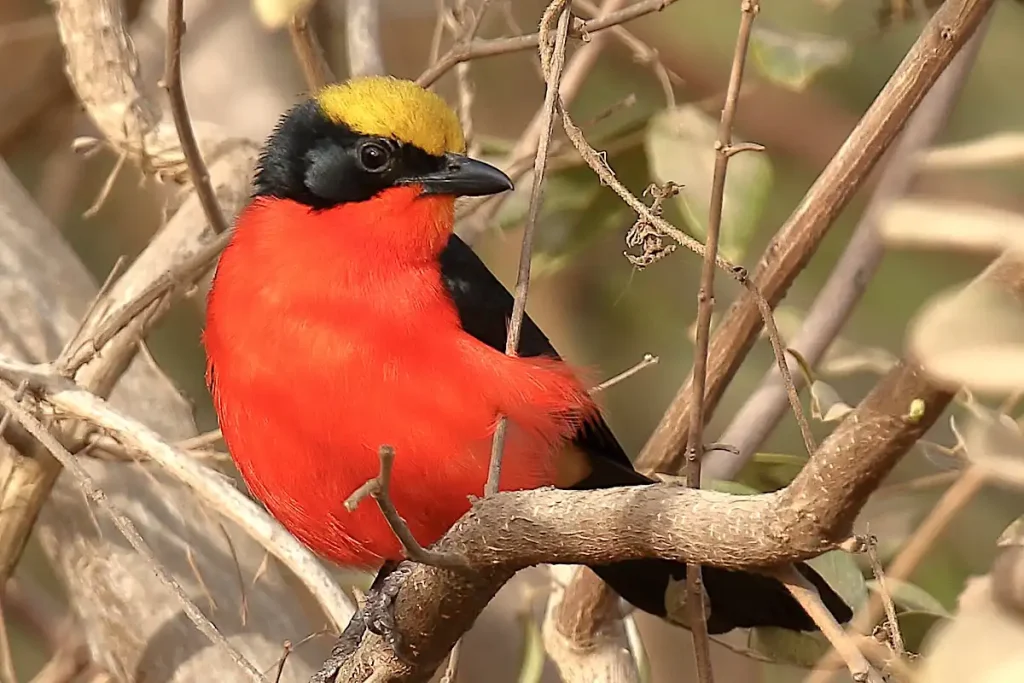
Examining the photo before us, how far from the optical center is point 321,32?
12.1ft

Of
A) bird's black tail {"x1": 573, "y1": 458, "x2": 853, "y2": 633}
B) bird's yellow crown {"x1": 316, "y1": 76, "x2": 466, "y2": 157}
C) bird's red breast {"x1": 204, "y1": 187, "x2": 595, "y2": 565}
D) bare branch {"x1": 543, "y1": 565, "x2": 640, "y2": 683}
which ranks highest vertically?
bird's yellow crown {"x1": 316, "y1": 76, "x2": 466, "y2": 157}

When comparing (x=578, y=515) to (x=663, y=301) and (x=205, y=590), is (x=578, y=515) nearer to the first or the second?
(x=205, y=590)

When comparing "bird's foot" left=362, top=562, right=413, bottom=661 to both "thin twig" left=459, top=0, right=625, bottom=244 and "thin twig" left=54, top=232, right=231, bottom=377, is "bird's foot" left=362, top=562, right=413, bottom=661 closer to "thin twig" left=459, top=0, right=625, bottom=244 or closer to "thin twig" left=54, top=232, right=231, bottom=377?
"thin twig" left=54, top=232, right=231, bottom=377

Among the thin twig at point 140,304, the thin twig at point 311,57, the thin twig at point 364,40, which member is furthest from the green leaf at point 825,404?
the thin twig at point 364,40

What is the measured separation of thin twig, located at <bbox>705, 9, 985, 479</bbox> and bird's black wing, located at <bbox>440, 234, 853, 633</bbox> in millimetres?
281

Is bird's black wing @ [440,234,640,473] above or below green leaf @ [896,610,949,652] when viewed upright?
above

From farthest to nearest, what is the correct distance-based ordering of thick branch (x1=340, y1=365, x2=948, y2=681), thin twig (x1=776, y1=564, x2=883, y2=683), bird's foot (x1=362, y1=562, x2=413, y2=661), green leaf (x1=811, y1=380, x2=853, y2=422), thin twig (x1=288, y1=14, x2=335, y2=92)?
thin twig (x1=288, y1=14, x2=335, y2=92)
green leaf (x1=811, y1=380, x2=853, y2=422)
bird's foot (x1=362, y1=562, x2=413, y2=661)
thin twig (x1=776, y1=564, x2=883, y2=683)
thick branch (x1=340, y1=365, x2=948, y2=681)

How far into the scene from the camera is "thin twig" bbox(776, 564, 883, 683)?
3.96ft

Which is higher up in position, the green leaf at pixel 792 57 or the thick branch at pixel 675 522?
the green leaf at pixel 792 57

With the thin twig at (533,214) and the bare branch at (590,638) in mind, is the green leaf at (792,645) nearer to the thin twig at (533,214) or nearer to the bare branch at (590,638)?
the bare branch at (590,638)

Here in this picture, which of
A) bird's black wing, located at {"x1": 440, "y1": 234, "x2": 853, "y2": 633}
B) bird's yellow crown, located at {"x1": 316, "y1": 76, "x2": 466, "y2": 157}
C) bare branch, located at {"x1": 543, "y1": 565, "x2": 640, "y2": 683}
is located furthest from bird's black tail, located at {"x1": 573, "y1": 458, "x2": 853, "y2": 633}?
bird's yellow crown, located at {"x1": 316, "y1": 76, "x2": 466, "y2": 157}

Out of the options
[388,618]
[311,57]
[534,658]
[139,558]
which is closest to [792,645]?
[534,658]

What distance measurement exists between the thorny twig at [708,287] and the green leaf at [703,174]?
0.54 m

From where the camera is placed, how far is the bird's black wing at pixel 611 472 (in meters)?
2.01
